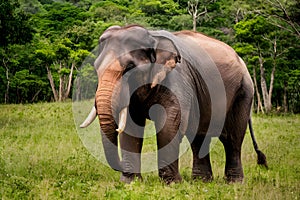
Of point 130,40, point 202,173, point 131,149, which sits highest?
point 130,40

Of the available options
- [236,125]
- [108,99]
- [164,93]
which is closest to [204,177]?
[236,125]

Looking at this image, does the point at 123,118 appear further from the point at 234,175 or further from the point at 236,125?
the point at 236,125

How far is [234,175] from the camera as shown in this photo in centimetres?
842

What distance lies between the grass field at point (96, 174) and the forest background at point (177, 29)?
18526 mm

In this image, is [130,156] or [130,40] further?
[130,156]

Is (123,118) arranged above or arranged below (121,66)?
below

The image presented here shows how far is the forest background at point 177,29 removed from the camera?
33.7 metres

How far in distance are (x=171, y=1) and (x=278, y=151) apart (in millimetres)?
36689

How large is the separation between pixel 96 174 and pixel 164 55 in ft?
8.18

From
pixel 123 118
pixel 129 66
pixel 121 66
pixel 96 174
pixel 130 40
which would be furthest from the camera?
pixel 96 174

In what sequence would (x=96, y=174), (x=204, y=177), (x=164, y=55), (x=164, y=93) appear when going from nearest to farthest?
(x=164, y=55)
(x=164, y=93)
(x=96, y=174)
(x=204, y=177)

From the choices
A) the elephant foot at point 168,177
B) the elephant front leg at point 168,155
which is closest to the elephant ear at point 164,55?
the elephant front leg at point 168,155

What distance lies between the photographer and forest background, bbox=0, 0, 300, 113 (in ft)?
111

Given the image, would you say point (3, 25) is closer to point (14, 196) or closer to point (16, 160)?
point (16, 160)
